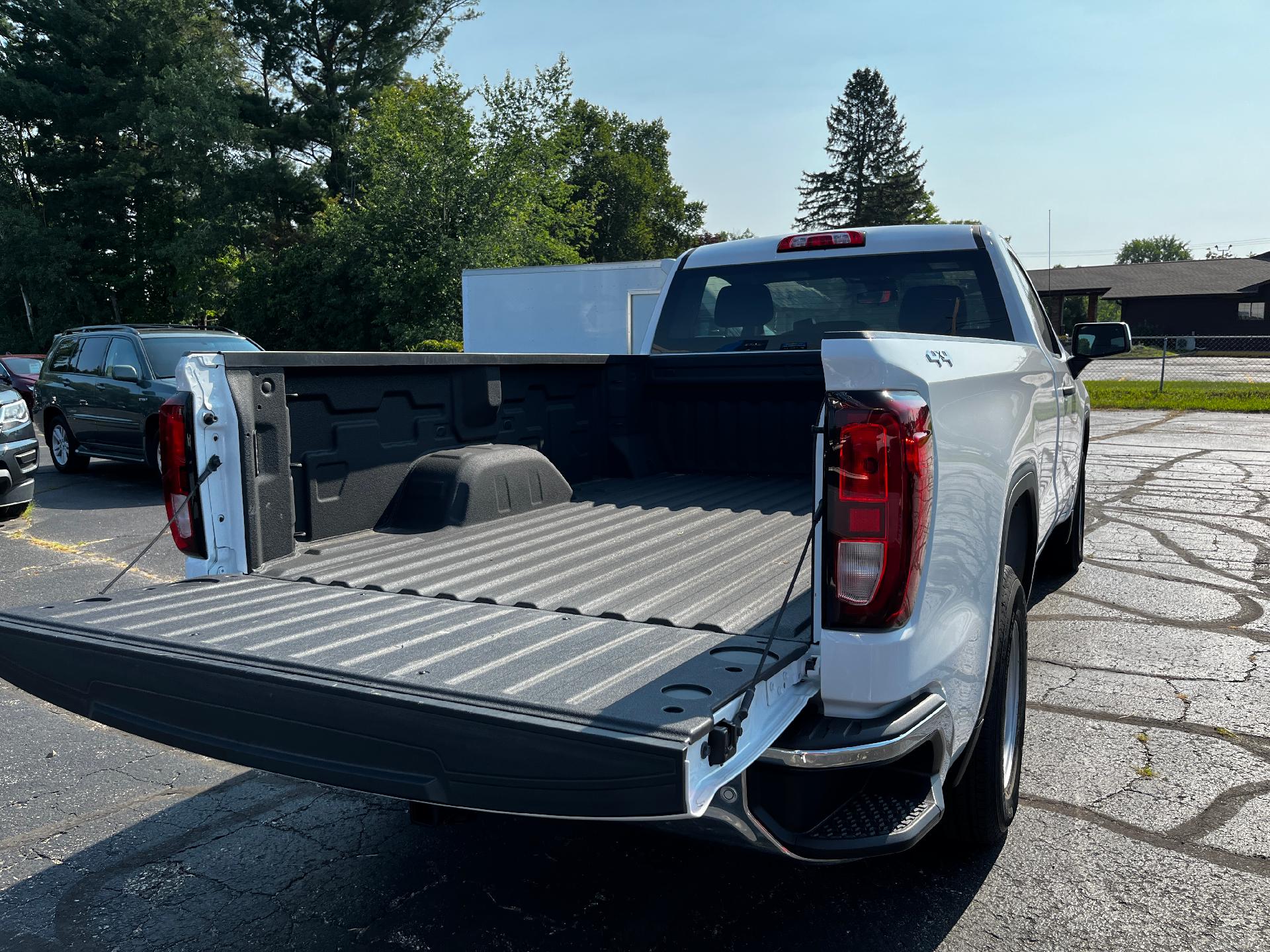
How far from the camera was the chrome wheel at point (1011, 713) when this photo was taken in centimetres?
296

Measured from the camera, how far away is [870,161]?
7025cm

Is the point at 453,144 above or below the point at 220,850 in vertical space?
above

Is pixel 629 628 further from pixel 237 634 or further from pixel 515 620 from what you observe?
pixel 237 634

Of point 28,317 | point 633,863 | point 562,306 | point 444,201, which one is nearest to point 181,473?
point 633,863

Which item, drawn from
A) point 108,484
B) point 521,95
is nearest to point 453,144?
point 521,95

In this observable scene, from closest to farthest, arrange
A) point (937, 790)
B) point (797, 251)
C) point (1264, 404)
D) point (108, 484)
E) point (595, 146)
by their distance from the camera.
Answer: point (937, 790) < point (797, 251) < point (108, 484) < point (1264, 404) < point (595, 146)

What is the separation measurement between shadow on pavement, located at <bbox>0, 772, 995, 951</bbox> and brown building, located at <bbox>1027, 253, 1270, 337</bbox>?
5107 cm

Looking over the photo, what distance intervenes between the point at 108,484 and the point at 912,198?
65407mm

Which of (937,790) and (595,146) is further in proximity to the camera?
(595,146)

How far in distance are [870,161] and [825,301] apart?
70638 millimetres

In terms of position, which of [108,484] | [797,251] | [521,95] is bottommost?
[108,484]

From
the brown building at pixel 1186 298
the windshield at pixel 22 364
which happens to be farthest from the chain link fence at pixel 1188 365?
the windshield at pixel 22 364

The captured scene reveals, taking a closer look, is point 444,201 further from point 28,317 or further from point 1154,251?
point 1154,251

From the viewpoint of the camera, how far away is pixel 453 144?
26.0 m
